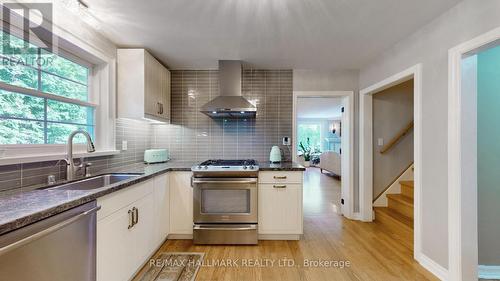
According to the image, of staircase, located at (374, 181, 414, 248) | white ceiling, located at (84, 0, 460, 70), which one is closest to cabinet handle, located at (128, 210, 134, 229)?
white ceiling, located at (84, 0, 460, 70)

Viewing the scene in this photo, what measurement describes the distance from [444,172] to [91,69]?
3516 mm

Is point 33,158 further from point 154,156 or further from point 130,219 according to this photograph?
point 154,156

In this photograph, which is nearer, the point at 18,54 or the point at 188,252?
the point at 18,54

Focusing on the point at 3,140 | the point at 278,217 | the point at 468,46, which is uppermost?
the point at 468,46

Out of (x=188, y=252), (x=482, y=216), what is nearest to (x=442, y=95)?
(x=482, y=216)

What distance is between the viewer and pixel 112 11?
181cm

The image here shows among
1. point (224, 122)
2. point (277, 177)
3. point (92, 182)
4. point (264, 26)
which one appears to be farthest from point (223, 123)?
point (92, 182)

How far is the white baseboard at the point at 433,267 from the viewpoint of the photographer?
182cm

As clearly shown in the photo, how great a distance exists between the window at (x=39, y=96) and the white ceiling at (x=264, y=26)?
0.56 m

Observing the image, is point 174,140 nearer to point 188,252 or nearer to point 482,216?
point 188,252

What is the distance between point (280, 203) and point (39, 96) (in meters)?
2.40

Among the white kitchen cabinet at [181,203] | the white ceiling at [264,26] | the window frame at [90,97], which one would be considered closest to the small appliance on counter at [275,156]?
the white kitchen cabinet at [181,203]

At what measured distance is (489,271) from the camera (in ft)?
6.47

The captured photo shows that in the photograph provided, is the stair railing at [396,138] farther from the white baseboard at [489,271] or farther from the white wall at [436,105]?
the white baseboard at [489,271]
